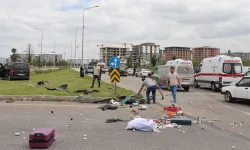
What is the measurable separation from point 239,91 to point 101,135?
10.1 metres

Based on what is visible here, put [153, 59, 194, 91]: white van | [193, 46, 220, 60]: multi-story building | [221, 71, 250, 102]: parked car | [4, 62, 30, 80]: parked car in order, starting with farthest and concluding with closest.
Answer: [193, 46, 220, 60]: multi-story building, [4, 62, 30, 80]: parked car, [153, 59, 194, 91]: white van, [221, 71, 250, 102]: parked car

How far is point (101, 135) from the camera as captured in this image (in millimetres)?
7816

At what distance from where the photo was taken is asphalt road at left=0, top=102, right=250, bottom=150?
22.3 feet

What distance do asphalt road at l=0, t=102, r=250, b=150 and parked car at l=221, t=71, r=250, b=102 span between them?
6.27 meters

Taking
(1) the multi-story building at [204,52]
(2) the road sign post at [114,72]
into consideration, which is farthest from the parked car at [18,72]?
(1) the multi-story building at [204,52]

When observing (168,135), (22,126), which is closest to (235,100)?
(168,135)

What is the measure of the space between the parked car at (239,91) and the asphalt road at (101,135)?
247 inches

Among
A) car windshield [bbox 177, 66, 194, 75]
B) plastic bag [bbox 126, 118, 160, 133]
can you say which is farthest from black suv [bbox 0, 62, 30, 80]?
plastic bag [bbox 126, 118, 160, 133]

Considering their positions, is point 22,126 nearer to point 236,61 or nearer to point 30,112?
point 30,112

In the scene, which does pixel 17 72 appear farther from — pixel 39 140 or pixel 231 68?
pixel 39 140

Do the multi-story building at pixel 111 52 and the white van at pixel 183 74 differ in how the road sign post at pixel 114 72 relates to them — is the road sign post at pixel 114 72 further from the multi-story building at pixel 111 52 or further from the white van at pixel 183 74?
the multi-story building at pixel 111 52

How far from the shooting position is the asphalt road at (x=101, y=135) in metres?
6.79

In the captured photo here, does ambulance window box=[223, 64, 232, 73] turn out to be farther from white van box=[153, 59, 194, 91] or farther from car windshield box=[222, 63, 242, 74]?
white van box=[153, 59, 194, 91]

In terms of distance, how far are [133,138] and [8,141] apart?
275 cm
